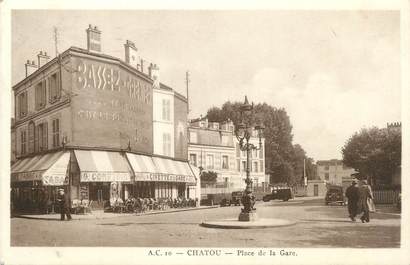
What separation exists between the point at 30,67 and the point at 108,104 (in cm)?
167

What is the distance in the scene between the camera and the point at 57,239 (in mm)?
9438

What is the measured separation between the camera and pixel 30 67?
10.5 m

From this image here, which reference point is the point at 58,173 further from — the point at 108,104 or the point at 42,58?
the point at 42,58

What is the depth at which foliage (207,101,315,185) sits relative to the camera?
444 inches

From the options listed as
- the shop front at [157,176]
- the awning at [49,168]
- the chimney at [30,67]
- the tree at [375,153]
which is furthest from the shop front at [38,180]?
the tree at [375,153]

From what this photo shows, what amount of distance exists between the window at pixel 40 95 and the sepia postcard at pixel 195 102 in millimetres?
63

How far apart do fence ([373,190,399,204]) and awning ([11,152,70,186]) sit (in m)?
6.71

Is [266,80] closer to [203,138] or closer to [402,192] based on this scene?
[402,192]

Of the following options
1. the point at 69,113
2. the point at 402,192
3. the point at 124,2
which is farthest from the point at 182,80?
the point at 402,192

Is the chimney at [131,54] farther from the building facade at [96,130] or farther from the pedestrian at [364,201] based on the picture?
the pedestrian at [364,201]

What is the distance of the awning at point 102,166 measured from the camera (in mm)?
12195

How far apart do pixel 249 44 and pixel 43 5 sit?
3712mm

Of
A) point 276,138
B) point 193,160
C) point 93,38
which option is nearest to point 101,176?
point 193,160

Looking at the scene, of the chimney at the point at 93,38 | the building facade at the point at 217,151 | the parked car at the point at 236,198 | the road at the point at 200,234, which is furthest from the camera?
the parked car at the point at 236,198
